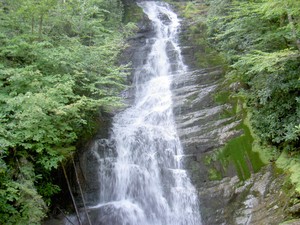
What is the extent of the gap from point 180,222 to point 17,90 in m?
6.27

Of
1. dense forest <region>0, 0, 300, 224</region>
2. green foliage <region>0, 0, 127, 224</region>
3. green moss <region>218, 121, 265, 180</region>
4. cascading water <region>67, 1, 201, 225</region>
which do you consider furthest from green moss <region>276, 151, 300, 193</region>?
green foliage <region>0, 0, 127, 224</region>

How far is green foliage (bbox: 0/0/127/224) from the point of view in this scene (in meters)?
6.36

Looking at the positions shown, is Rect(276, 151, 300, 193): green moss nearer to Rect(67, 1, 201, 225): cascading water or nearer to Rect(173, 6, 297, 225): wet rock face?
Rect(173, 6, 297, 225): wet rock face

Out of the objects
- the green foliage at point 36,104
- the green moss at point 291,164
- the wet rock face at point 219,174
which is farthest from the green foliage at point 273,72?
the green foliage at point 36,104

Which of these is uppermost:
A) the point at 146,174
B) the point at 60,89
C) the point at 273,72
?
the point at 60,89

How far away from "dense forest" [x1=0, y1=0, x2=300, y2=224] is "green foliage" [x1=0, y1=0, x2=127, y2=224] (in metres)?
0.03

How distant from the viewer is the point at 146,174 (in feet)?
31.6

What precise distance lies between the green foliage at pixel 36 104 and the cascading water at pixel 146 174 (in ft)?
5.27

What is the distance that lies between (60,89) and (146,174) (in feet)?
13.8

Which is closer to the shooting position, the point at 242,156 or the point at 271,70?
the point at 271,70

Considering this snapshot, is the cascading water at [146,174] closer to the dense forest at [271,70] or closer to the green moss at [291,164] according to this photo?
the green moss at [291,164]

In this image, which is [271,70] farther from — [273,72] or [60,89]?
[60,89]

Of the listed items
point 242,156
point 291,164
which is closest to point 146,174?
point 242,156

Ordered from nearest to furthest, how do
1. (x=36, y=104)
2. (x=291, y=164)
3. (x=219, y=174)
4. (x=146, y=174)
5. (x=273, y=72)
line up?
(x=36, y=104) < (x=291, y=164) < (x=273, y=72) < (x=219, y=174) < (x=146, y=174)
